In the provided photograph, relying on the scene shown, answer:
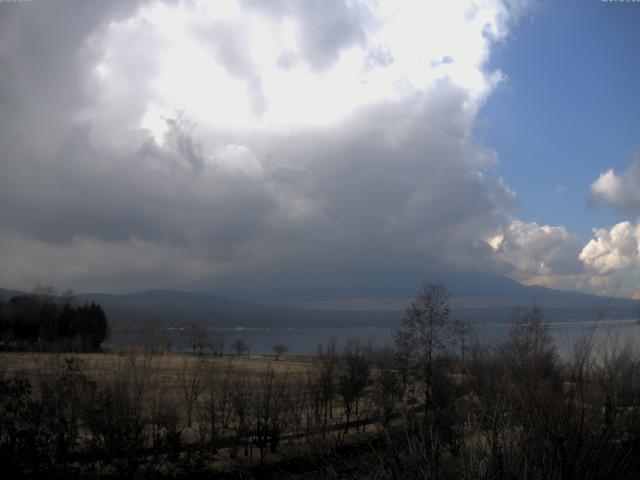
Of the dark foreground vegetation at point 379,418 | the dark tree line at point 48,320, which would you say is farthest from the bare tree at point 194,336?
the dark foreground vegetation at point 379,418

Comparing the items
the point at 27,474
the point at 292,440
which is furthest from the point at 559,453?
the point at 292,440

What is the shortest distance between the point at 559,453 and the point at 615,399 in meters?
3.72

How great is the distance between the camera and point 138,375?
2342cm

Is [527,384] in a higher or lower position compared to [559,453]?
higher

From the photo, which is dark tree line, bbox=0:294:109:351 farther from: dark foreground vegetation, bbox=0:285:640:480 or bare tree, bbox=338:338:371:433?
dark foreground vegetation, bbox=0:285:640:480

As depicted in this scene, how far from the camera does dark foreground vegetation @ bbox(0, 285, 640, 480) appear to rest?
6816 millimetres

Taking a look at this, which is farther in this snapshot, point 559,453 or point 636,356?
point 636,356

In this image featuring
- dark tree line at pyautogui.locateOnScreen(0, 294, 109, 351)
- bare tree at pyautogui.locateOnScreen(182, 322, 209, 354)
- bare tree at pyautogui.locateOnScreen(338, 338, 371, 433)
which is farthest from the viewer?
bare tree at pyautogui.locateOnScreen(182, 322, 209, 354)

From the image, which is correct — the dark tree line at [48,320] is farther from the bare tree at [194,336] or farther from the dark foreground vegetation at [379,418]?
the dark foreground vegetation at [379,418]

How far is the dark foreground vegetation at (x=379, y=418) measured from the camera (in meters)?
6.82

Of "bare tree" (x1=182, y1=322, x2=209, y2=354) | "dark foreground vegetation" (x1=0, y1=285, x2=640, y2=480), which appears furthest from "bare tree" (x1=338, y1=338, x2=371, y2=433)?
"bare tree" (x1=182, y1=322, x2=209, y2=354)

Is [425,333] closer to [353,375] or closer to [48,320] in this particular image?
[353,375]

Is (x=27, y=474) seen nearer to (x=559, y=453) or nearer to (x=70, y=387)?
(x=70, y=387)

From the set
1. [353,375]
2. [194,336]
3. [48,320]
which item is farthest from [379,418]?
[194,336]
